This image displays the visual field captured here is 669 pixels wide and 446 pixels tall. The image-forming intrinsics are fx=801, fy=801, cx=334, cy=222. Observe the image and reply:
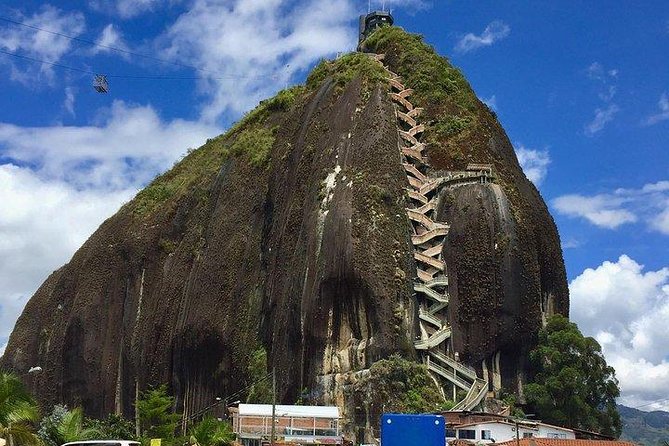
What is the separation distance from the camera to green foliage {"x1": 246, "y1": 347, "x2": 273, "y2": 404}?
5300 cm

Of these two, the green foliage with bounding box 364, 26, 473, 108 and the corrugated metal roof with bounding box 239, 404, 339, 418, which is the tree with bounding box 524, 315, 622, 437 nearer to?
the corrugated metal roof with bounding box 239, 404, 339, 418

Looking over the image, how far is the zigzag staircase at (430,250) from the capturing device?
4950 centimetres

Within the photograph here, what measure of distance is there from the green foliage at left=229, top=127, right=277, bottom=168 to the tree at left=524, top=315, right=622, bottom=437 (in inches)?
1204

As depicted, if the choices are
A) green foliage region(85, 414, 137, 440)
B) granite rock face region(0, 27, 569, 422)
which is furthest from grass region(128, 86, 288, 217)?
green foliage region(85, 414, 137, 440)

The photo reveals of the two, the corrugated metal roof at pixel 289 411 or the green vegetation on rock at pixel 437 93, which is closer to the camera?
the corrugated metal roof at pixel 289 411

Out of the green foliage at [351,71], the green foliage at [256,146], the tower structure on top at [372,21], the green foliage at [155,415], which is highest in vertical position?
the tower structure on top at [372,21]

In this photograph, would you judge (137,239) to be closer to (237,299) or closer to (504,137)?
(237,299)

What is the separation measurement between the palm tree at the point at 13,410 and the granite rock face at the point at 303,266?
28448mm

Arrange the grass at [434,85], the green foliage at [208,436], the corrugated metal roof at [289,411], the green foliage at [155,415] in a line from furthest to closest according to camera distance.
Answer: the grass at [434,85]
the green foliage at [155,415]
the corrugated metal roof at [289,411]
the green foliage at [208,436]

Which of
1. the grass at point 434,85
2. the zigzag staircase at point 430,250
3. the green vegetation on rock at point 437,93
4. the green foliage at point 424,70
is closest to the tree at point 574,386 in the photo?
the zigzag staircase at point 430,250

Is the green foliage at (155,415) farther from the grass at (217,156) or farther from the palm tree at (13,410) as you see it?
the palm tree at (13,410)

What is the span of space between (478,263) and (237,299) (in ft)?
65.8

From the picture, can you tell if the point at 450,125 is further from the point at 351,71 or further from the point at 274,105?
the point at 274,105

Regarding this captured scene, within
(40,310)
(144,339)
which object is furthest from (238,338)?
(40,310)
